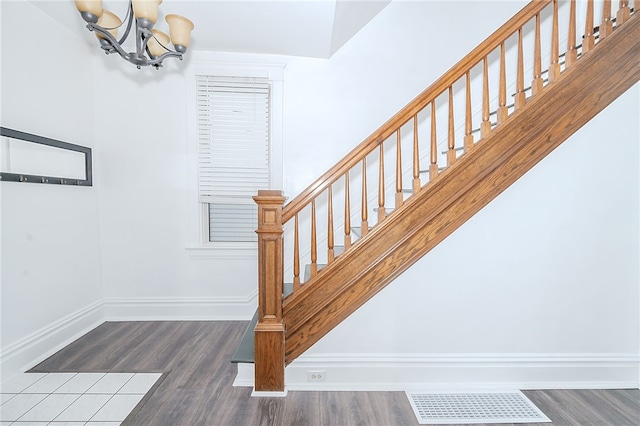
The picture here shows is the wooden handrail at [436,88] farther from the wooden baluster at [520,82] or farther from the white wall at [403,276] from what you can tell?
the white wall at [403,276]

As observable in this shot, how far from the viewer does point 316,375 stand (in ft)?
6.54

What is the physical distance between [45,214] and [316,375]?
7.73 feet

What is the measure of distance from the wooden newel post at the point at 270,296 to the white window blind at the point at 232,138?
48.7 inches

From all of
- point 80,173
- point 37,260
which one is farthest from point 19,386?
point 80,173

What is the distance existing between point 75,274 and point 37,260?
1.37 ft

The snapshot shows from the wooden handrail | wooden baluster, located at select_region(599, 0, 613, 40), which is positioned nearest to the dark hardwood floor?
the wooden handrail

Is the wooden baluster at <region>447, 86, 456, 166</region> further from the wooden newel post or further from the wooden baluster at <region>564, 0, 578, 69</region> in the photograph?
the wooden newel post

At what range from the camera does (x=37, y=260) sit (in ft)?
7.66

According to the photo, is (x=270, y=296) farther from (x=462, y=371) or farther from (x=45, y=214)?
(x=45, y=214)

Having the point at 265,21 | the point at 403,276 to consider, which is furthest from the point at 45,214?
the point at 403,276

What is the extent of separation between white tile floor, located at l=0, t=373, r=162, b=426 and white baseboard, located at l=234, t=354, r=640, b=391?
661 millimetres

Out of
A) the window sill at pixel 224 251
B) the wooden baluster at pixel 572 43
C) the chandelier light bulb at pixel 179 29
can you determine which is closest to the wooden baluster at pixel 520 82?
the wooden baluster at pixel 572 43

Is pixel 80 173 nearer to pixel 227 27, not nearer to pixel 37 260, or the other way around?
pixel 37 260

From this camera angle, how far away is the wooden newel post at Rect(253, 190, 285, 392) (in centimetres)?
186
